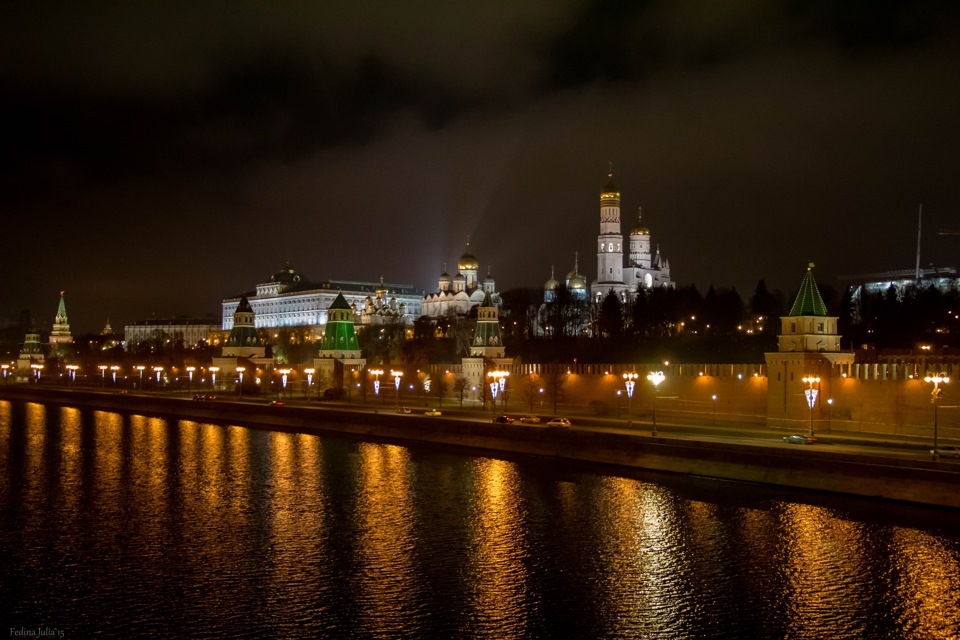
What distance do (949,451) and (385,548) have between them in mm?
14196

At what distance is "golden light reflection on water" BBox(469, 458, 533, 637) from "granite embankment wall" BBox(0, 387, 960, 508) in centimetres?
318

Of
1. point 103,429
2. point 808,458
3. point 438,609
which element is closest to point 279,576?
point 438,609

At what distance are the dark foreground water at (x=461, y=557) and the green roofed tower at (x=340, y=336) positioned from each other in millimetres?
29499

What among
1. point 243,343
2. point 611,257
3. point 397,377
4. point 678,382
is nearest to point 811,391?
point 678,382

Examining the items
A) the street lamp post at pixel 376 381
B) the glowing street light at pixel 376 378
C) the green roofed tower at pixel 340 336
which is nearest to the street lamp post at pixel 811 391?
the street lamp post at pixel 376 381

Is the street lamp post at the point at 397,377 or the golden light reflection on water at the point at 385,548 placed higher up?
the street lamp post at the point at 397,377

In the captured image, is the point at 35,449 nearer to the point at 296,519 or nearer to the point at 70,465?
the point at 70,465

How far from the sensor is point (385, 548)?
19.2 metres

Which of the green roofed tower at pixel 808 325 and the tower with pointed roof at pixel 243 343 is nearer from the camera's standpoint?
the green roofed tower at pixel 808 325

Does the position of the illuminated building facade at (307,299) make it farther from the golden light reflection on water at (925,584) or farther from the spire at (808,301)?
the golden light reflection on water at (925,584)

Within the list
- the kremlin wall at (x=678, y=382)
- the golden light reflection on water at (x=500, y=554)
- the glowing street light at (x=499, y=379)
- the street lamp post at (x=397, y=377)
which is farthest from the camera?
the street lamp post at (x=397, y=377)

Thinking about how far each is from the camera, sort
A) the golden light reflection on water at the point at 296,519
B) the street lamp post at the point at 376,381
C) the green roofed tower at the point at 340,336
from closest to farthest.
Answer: the golden light reflection on water at the point at 296,519
the street lamp post at the point at 376,381
the green roofed tower at the point at 340,336

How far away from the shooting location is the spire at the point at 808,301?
109 feet

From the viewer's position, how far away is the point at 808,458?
23641 millimetres
